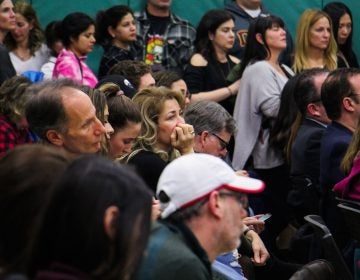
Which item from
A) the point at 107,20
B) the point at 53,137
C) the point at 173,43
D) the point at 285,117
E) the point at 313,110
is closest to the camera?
the point at 53,137

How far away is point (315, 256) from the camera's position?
18.7ft

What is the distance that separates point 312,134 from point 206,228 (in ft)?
9.93

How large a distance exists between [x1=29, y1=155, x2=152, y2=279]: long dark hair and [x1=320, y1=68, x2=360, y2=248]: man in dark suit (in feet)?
10.9

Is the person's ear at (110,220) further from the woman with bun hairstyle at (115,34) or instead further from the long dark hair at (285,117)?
the woman with bun hairstyle at (115,34)

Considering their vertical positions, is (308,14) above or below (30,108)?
below

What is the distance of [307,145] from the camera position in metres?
6.18

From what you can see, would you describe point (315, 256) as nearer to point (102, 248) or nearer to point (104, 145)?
point (104, 145)

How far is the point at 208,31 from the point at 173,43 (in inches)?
14.9

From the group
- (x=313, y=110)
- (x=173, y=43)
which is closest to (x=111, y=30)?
(x=173, y=43)

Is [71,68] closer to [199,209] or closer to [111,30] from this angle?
[111,30]

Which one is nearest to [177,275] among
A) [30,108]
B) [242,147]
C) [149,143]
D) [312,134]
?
[30,108]

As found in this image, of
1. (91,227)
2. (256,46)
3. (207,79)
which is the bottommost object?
(207,79)

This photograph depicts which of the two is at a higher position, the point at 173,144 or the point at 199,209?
the point at 199,209

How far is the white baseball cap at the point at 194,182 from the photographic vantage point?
3254mm
